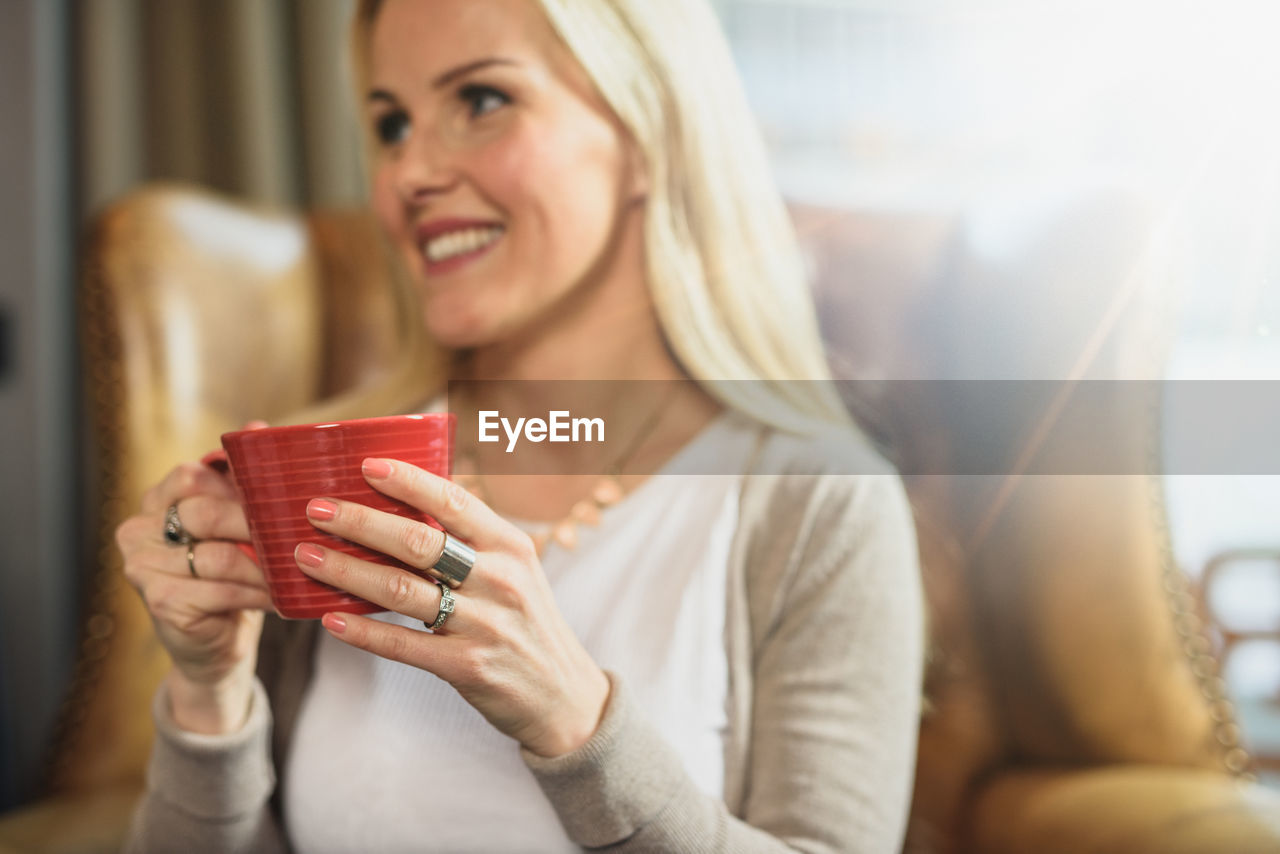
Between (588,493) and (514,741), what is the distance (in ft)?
0.43

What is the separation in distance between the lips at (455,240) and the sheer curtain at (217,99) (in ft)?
1.74

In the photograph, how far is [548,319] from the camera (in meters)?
0.52

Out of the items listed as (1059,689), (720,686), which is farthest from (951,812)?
(720,686)

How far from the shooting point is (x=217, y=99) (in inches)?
39.4

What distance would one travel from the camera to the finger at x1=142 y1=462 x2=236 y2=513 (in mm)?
427

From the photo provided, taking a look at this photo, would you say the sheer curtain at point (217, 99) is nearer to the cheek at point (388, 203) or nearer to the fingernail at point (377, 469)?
the cheek at point (388, 203)

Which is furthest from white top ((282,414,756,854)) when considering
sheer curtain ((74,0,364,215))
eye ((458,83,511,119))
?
sheer curtain ((74,0,364,215))

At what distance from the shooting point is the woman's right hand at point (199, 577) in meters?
0.42

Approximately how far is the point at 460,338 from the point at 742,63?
230 millimetres

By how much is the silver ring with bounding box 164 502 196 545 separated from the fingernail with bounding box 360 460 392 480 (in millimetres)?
144

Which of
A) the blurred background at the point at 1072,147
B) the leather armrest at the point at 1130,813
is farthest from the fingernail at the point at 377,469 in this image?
the leather armrest at the point at 1130,813

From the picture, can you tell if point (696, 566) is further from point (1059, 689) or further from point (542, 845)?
point (1059, 689)

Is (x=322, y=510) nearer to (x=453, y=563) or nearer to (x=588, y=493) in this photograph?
(x=453, y=563)

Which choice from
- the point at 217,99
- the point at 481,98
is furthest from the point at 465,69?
the point at 217,99
